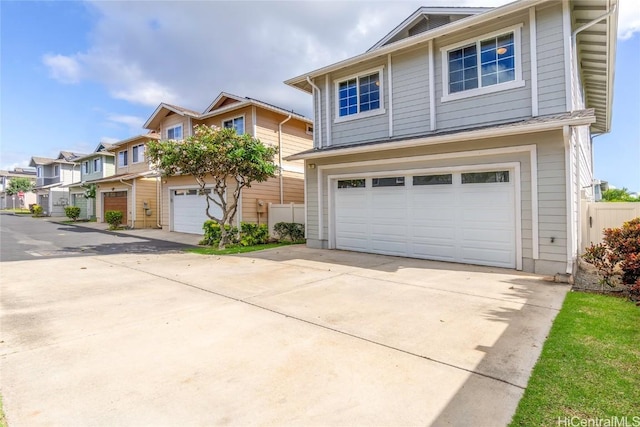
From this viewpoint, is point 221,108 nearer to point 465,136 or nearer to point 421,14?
point 421,14

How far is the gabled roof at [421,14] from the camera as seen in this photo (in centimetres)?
892

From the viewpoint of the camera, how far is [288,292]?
6039mm

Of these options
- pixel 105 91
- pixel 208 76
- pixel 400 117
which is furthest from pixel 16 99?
pixel 400 117

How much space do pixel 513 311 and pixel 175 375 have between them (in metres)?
4.65

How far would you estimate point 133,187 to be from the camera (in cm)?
2128

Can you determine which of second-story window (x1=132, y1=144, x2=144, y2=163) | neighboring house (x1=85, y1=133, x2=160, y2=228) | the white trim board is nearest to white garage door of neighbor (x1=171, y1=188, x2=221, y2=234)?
neighboring house (x1=85, y1=133, x2=160, y2=228)

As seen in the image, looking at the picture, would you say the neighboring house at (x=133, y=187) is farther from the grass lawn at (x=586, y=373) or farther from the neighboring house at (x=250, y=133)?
the grass lawn at (x=586, y=373)

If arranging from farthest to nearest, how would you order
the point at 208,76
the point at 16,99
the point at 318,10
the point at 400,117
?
the point at 208,76, the point at 16,99, the point at 318,10, the point at 400,117

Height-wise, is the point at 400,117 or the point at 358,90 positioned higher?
the point at 358,90

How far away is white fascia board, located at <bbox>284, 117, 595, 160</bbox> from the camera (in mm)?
6457

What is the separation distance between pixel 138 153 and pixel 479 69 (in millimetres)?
22370

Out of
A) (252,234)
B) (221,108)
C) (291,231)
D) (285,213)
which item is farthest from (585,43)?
(221,108)

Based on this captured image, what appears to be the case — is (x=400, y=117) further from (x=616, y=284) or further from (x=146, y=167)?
(x=146, y=167)

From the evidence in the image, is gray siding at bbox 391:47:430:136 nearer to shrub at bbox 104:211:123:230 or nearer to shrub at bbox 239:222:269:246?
shrub at bbox 239:222:269:246
